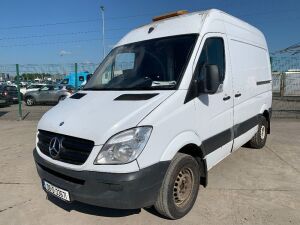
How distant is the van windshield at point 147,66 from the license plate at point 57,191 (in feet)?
4.93

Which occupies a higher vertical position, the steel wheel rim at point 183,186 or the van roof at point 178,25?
the van roof at point 178,25

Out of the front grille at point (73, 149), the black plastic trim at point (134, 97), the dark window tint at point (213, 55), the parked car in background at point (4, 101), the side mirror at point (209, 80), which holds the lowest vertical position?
the parked car in background at point (4, 101)

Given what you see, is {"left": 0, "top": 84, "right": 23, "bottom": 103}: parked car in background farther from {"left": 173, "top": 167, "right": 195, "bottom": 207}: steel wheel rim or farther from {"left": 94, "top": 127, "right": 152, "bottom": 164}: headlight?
{"left": 94, "top": 127, "right": 152, "bottom": 164}: headlight

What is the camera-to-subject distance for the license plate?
3483mm

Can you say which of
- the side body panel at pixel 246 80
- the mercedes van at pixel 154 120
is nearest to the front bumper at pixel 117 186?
the mercedes van at pixel 154 120

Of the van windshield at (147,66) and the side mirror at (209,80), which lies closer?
the side mirror at (209,80)

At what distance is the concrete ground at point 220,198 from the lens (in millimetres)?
3888

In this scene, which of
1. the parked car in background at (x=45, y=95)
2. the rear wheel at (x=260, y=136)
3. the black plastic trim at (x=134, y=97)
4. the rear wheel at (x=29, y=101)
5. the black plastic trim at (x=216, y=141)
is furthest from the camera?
the rear wheel at (x=29, y=101)

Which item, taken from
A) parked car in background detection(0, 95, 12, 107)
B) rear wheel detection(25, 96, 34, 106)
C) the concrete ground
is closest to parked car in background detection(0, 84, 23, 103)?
parked car in background detection(0, 95, 12, 107)

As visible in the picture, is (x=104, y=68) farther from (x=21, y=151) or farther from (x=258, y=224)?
(x=21, y=151)

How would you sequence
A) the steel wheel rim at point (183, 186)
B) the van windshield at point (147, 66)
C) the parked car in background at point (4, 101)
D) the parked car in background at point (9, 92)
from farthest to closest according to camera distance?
the parked car in background at point (9, 92) < the parked car in background at point (4, 101) < the van windshield at point (147, 66) < the steel wheel rim at point (183, 186)

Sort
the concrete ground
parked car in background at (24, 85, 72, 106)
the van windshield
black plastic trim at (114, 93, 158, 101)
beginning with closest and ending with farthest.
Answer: black plastic trim at (114, 93, 158, 101) → the concrete ground → the van windshield → parked car in background at (24, 85, 72, 106)

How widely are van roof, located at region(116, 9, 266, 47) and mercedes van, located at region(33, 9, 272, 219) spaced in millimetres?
17

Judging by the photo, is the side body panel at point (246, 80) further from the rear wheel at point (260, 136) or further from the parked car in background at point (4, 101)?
the parked car in background at point (4, 101)
